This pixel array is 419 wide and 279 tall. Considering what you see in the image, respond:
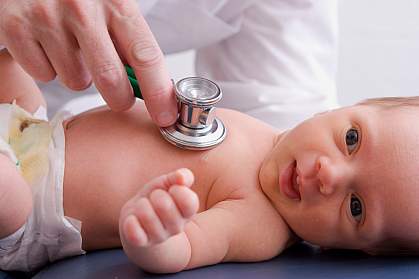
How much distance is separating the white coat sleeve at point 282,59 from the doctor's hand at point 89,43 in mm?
618

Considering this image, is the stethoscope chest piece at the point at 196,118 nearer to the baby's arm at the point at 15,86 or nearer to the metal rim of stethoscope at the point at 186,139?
the metal rim of stethoscope at the point at 186,139

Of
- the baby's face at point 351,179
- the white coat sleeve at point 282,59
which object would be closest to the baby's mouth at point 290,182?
the baby's face at point 351,179

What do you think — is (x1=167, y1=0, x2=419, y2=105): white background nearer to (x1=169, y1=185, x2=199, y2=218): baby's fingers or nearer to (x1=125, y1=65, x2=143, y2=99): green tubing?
(x1=125, y1=65, x2=143, y2=99): green tubing

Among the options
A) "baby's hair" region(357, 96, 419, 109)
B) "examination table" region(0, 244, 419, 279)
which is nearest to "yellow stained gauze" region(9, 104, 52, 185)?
"examination table" region(0, 244, 419, 279)

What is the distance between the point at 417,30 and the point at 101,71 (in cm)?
137

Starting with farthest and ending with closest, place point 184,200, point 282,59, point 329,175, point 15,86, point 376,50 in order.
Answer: point 376,50, point 282,59, point 15,86, point 329,175, point 184,200

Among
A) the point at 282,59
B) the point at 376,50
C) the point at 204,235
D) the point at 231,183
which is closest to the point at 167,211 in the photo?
the point at 204,235

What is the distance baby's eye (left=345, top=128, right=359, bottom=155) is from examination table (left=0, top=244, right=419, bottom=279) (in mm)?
156

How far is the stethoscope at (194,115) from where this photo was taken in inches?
36.2

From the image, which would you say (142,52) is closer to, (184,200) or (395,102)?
(184,200)

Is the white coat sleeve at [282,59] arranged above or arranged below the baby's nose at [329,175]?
above

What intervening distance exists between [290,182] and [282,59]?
0.62 meters

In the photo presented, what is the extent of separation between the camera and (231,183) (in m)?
0.98

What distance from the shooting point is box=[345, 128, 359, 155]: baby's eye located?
97cm
